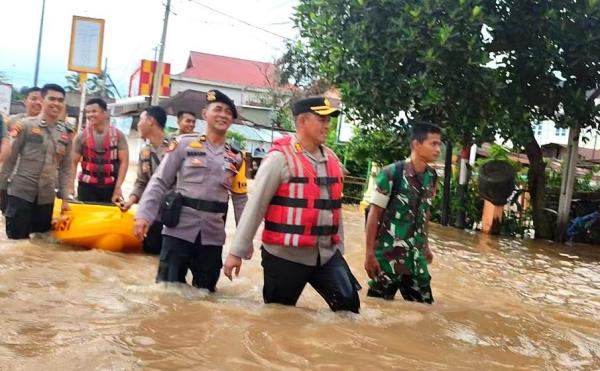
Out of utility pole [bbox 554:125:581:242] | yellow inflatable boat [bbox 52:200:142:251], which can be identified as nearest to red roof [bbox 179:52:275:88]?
utility pole [bbox 554:125:581:242]

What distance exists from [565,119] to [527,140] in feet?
2.26

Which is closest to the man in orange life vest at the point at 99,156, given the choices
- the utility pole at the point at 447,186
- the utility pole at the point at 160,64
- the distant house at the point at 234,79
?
the utility pole at the point at 447,186

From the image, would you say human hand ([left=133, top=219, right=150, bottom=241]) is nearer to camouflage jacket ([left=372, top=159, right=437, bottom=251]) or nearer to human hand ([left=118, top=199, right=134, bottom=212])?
camouflage jacket ([left=372, top=159, right=437, bottom=251])

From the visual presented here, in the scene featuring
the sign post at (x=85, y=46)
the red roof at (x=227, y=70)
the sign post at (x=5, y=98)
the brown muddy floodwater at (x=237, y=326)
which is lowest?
the brown muddy floodwater at (x=237, y=326)

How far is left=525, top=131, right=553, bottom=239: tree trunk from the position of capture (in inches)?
483

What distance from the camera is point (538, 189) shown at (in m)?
12.4

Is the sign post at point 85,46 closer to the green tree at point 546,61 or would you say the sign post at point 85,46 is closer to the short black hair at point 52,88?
the short black hair at point 52,88

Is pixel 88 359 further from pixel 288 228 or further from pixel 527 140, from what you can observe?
pixel 527 140

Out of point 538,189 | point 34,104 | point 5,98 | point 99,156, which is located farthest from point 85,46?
point 538,189

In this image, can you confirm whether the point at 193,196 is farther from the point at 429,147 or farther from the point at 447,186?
the point at 447,186

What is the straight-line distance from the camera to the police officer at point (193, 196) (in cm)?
455

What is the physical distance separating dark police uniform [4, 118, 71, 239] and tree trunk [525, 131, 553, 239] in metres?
8.64

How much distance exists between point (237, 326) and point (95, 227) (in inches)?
127

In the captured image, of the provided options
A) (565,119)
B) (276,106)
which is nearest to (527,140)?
(565,119)
